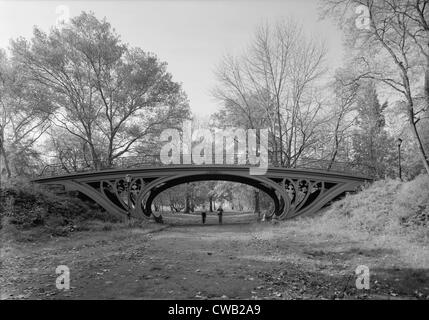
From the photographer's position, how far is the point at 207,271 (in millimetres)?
7734

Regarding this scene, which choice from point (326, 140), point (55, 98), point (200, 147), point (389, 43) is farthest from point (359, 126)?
point (55, 98)

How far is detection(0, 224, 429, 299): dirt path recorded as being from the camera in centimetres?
599

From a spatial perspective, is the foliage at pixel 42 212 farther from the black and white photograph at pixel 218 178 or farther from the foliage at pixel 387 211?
the foliage at pixel 387 211

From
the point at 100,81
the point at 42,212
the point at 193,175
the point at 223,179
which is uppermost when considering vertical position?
the point at 100,81

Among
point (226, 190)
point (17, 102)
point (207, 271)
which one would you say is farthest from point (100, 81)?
point (207, 271)

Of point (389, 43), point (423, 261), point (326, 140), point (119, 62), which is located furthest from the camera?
point (326, 140)

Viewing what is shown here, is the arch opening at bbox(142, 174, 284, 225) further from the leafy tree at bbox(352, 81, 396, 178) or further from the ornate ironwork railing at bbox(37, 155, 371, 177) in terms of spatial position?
the leafy tree at bbox(352, 81, 396, 178)

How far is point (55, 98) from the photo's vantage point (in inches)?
1021

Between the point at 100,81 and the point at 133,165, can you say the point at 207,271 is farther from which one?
the point at 100,81

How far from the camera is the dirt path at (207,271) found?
19.6ft

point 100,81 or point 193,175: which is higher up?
point 100,81

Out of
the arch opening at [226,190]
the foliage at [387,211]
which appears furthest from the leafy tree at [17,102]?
the foliage at [387,211]

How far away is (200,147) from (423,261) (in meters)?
36.7
